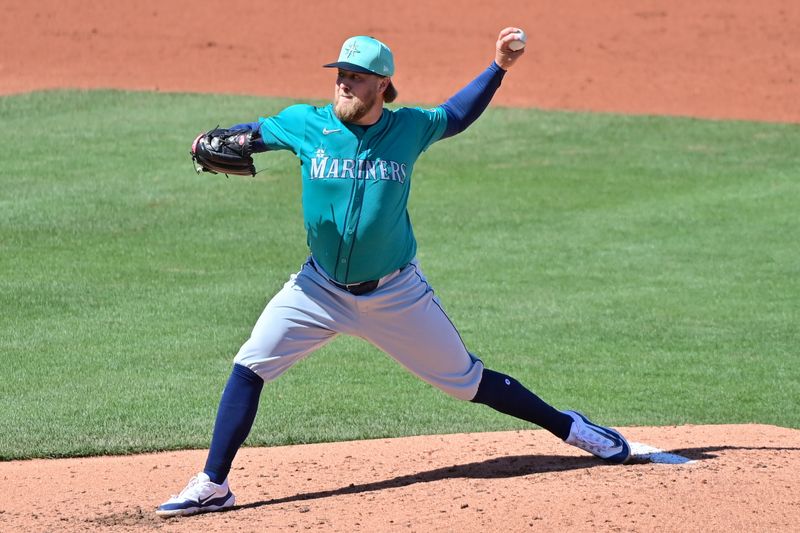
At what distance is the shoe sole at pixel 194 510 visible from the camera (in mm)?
5021

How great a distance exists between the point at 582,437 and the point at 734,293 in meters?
4.31

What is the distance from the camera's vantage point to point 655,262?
1032 cm

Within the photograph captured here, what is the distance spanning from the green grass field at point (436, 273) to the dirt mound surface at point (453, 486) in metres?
0.46

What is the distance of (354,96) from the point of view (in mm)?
5082

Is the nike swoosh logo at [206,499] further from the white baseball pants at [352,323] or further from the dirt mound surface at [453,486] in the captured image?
the white baseball pants at [352,323]

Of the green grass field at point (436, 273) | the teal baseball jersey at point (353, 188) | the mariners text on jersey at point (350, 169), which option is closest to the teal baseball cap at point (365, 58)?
the teal baseball jersey at point (353, 188)

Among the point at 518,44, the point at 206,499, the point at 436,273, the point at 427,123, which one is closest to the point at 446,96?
the point at 436,273

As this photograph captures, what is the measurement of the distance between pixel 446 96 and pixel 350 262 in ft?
Answer: 40.4

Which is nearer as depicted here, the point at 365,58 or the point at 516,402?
the point at 365,58

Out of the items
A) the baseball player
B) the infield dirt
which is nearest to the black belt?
the baseball player

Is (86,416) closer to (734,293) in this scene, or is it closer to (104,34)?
(734,293)

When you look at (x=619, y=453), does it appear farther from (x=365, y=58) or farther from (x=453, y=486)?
(x=365, y=58)

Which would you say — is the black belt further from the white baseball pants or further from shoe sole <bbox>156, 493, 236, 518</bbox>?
shoe sole <bbox>156, 493, 236, 518</bbox>

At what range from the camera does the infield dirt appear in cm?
492
